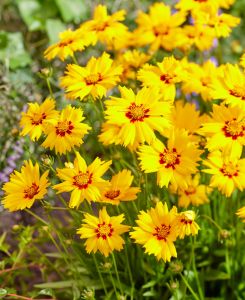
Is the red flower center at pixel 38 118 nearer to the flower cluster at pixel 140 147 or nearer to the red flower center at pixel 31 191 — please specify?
the flower cluster at pixel 140 147

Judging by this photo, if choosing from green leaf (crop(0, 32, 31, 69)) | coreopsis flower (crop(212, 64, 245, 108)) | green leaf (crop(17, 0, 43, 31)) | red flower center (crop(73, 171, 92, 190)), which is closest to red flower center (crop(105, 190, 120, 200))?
red flower center (crop(73, 171, 92, 190))

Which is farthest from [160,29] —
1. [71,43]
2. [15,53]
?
[15,53]

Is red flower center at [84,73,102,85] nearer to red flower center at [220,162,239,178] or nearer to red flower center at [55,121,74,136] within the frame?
red flower center at [55,121,74,136]

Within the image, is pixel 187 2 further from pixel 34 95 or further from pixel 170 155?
pixel 34 95

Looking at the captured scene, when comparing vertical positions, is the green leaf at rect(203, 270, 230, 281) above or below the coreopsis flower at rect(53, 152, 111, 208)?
below

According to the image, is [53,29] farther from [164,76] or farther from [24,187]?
[24,187]

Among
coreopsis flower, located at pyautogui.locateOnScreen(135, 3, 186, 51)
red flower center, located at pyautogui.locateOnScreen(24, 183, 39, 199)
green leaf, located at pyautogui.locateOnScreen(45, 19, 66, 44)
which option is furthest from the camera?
green leaf, located at pyautogui.locateOnScreen(45, 19, 66, 44)
